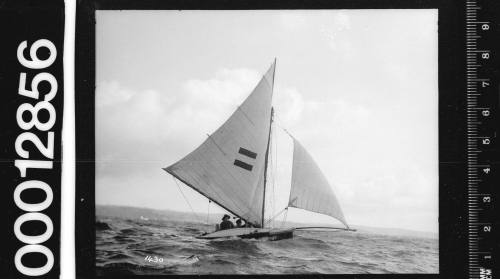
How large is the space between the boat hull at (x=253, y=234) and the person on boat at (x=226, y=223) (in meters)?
0.03

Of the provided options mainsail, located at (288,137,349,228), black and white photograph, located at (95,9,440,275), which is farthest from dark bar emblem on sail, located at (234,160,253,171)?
mainsail, located at (288,137,349,228)

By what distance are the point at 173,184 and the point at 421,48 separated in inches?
79.2

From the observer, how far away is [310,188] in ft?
11.7

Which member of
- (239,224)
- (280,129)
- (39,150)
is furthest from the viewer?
(239,224)

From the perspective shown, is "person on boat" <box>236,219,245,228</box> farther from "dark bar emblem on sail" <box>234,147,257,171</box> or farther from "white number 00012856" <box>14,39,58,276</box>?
"white number 00012856" <box>14,39,58,276</box>

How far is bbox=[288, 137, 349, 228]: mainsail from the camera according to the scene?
359cm

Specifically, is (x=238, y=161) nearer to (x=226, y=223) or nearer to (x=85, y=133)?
(x=226, y=223)

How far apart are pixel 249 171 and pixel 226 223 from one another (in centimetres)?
42

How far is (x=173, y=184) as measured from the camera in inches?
A: 141

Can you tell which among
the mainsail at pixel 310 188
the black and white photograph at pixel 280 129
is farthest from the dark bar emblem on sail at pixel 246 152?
the mainsail at pixel 310 188

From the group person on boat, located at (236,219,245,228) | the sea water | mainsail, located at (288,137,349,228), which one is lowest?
the sea water

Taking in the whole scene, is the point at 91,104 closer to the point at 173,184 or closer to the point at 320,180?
the point at 173,184

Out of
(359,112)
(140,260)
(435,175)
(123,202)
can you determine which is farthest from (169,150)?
(435,175)

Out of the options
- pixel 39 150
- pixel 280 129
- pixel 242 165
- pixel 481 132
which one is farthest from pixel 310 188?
pixel 39 150
